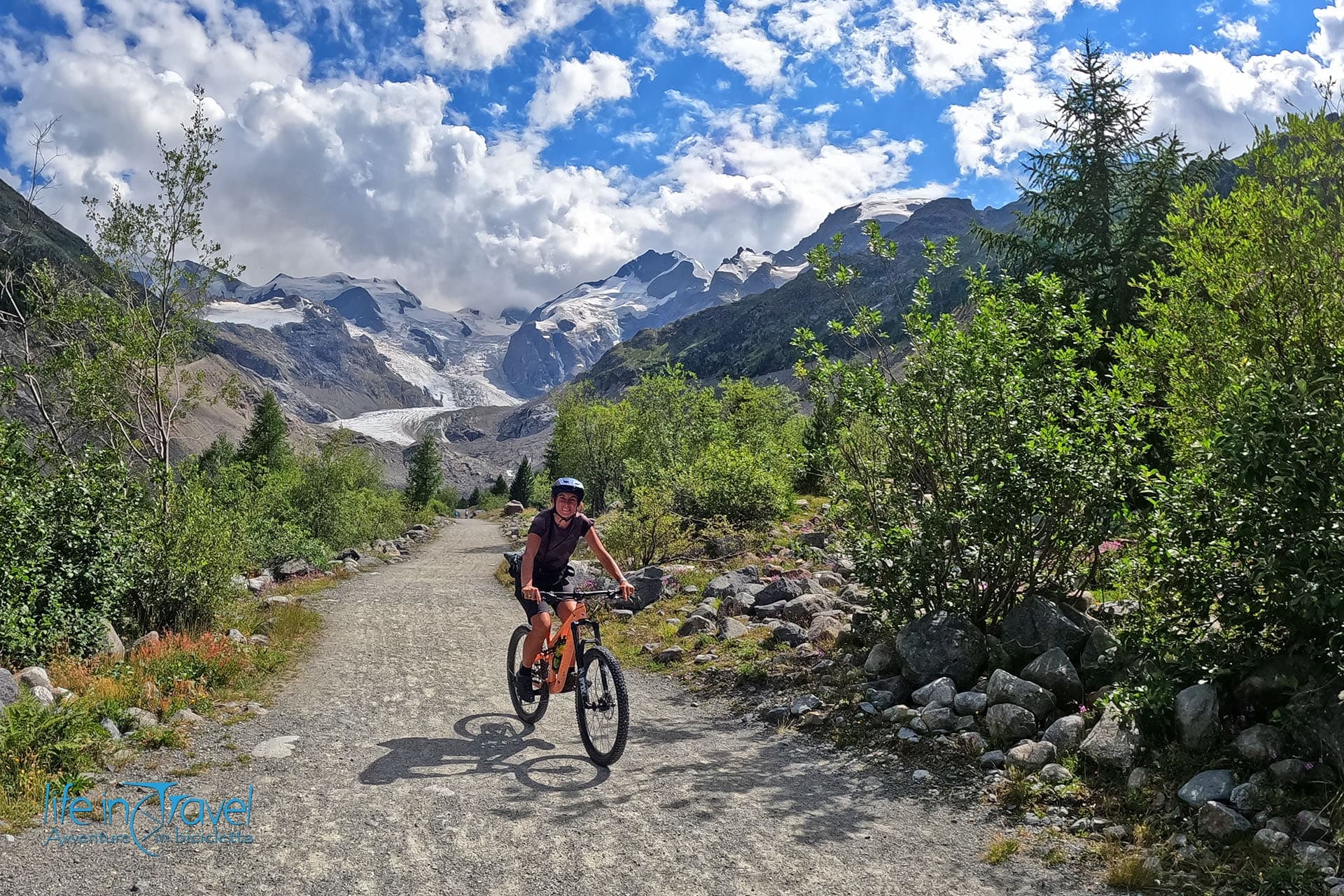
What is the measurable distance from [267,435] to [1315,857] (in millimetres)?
73134

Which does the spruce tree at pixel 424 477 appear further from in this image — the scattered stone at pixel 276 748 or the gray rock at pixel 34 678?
the scattered stone at pixel 276 748

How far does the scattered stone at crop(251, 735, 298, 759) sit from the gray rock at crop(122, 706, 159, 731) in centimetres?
122

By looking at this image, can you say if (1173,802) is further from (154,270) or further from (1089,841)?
(154,270)

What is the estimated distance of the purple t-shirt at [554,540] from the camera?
28.2 ft

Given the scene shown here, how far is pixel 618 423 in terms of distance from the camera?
4969 cm

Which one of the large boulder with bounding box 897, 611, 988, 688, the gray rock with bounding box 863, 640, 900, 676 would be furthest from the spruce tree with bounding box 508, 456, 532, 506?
the large boulder with bounding box 897, 611, 988, 688

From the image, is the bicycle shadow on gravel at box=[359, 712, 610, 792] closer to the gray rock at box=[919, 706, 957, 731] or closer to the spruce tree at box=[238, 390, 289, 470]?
the gray rock at box=[919, 706, 957, 731]

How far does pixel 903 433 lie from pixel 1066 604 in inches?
114

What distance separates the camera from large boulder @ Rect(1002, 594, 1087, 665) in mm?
8312

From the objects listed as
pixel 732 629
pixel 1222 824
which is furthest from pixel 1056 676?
pixel 732 629

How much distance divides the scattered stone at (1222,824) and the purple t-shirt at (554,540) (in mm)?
6210

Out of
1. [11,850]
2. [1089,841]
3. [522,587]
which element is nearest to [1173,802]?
[1089,841]

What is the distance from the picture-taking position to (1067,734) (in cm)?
690

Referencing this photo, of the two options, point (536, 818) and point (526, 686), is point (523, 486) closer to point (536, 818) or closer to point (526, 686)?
point (526, 686)
